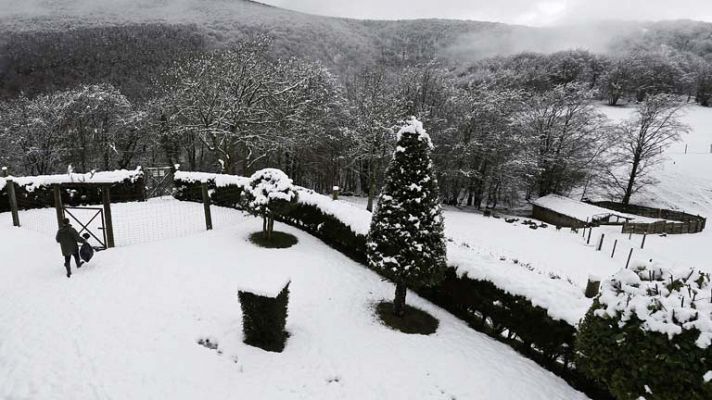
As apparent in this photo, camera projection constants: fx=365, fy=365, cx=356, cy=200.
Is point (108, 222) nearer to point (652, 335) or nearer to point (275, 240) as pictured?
point (275, 240)

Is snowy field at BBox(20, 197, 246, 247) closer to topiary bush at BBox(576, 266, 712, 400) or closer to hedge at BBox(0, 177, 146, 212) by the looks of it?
hedge at BBox(0, 177, 146, 212)

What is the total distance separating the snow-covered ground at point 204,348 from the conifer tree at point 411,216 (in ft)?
4.55

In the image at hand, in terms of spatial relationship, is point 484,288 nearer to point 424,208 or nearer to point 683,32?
point 424,208

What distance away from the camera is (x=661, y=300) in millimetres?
4137

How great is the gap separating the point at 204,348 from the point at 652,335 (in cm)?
620

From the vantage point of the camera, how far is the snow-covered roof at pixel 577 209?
88.7 feet

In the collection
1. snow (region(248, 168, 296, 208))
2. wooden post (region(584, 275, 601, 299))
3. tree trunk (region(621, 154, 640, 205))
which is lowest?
tree trunk (region(621, 154, 640, 205))

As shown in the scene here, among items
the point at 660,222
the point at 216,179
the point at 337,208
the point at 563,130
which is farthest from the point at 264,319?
the point at 563,130

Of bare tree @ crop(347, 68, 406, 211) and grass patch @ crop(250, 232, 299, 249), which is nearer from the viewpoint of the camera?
grass patch @ crop(250, 232, 299, 249)

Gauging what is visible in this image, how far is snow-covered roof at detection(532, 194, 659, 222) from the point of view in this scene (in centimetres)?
2704

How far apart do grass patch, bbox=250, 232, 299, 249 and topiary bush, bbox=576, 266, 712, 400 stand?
8.47m

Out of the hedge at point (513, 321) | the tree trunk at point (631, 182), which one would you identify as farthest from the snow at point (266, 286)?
the tree trunk at point (631, 182)

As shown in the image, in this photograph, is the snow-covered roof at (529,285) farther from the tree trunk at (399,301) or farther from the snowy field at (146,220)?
the snowy field at (146,220)

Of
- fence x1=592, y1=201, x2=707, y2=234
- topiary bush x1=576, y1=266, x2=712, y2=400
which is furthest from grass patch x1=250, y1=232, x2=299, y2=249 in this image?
fence x1=592, y1=201, x2=707, y2=234
